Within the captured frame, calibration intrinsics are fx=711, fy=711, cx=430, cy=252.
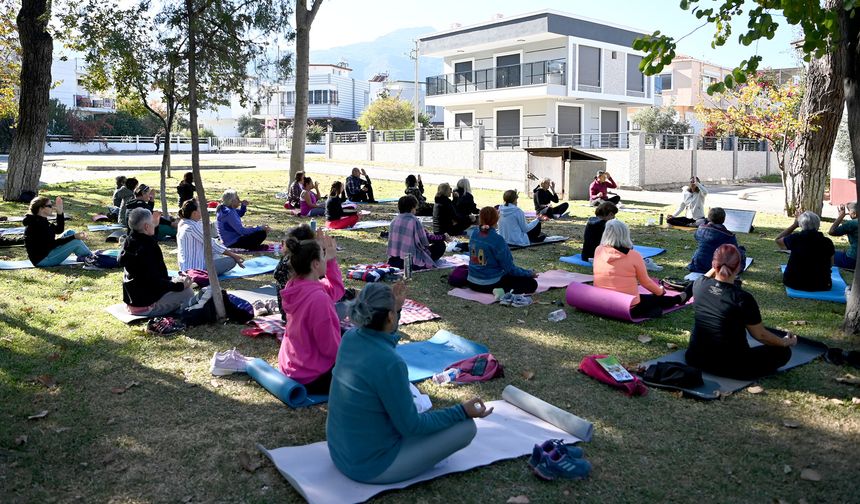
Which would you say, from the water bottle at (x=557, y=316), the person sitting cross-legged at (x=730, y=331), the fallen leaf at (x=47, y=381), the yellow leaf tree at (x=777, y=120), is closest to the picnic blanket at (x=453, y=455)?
the person sitting cross-legged at (x=730, y=331)

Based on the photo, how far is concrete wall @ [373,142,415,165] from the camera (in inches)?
1540

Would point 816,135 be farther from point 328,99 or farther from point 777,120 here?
point 328,99

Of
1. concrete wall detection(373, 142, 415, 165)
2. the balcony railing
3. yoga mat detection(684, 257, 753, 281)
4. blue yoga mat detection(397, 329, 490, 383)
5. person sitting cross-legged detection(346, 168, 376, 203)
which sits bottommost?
blue yoga mat detection(397, 329, 490, 383)

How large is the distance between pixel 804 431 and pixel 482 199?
17.3 m

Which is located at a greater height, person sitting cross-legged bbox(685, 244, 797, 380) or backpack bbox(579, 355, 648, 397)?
person sitting cross-legged bbox(685, 244, 797, 380)

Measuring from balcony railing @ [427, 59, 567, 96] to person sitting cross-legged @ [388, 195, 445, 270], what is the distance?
30417 mm

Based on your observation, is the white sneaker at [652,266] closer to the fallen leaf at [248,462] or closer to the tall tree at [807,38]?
the tall tree at [807,38]

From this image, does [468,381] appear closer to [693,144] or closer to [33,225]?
[33,225]

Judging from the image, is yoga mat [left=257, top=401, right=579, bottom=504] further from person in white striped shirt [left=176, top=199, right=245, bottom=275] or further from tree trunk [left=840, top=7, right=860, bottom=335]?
person in white striped shirt [left=176, top=199, right=245, bottom=275]

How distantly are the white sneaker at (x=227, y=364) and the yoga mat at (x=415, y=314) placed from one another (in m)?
2.10

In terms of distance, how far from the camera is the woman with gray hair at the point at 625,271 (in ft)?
25.9

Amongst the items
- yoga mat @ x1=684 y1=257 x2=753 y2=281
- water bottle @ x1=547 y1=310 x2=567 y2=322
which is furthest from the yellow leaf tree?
water bottle @ x1=547 y1=310 x2=567 y2=322

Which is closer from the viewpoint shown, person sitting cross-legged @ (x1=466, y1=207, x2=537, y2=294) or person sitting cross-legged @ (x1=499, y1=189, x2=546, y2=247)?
person sitting cross-legged @ (x1=466, y1=207, x2=537, y2=294)

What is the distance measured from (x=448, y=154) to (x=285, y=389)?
105 feet
